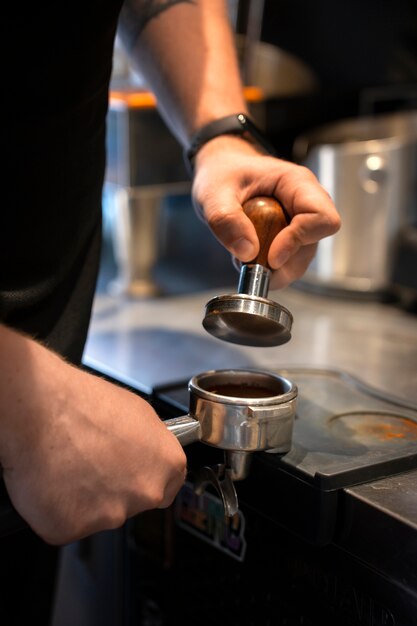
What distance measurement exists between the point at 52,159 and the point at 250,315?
0.22 m

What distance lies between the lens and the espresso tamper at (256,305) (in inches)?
27.9

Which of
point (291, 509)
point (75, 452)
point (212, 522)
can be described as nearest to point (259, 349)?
point (212, 522)

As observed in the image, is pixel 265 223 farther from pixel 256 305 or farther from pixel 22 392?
pixel 22 392

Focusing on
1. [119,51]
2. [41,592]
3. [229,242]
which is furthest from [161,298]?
[229,242]

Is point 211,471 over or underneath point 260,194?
underneath

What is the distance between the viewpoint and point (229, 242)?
0.76m

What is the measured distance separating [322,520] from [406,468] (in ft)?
0.32

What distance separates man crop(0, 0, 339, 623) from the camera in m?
0.61

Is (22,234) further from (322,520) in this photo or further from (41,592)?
(41,592)

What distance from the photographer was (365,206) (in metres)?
1.34

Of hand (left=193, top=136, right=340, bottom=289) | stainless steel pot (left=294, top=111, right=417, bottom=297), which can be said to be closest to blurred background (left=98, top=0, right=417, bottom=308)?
stainless steel pot (left=294, top=111, right=417, bottom=297)

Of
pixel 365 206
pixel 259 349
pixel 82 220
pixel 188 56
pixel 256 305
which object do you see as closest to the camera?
pixel 256 305

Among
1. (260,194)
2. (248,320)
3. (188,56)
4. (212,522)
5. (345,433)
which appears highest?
(188,56)

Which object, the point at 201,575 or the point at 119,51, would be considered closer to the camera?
the point at 201,575
